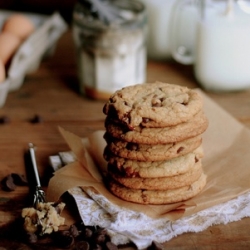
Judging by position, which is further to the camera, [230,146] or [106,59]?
[106,59]

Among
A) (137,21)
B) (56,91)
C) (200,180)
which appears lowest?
(56,91)

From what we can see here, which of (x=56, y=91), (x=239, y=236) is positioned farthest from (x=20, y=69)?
(x=239, y=236)

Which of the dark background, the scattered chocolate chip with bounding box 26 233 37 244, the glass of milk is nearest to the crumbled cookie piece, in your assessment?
the scattered chocolate chip with bounding box 26 233 37 244

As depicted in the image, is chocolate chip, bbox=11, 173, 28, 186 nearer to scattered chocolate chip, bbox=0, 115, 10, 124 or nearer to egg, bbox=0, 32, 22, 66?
scattered chocolate chip, bbox=0, 115, 10, 124

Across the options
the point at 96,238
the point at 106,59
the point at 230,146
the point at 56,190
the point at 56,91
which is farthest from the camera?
the point at 56,91

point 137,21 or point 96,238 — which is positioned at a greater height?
point 137,21

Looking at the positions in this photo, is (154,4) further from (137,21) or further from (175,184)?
(175,184)

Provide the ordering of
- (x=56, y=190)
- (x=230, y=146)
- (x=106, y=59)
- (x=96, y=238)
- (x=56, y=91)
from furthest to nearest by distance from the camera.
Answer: (x=56, y=91)
(x=106, y=59)
(x=230, y=146)
(x=56, y=190)
(x=96, y=238)
